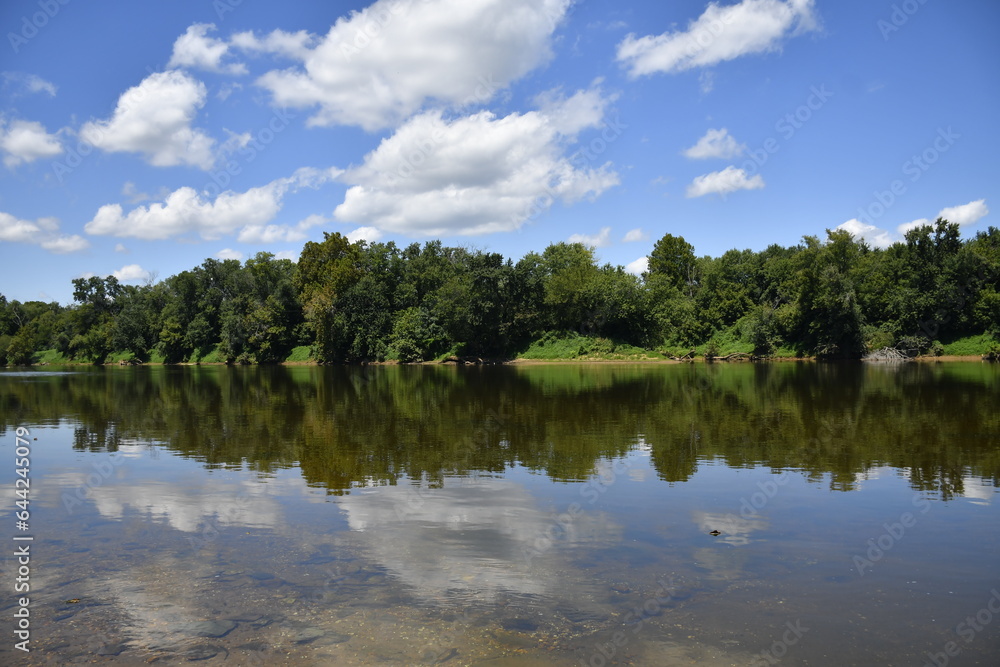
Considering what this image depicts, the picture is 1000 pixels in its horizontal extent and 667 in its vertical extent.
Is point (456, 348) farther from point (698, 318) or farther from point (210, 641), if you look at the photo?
point (210, 641)

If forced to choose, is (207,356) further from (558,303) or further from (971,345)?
(971,345)

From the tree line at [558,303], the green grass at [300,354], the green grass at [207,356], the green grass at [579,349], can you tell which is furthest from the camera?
the green grass at [207,356]

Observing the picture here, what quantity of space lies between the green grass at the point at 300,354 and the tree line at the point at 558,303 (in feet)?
2.95

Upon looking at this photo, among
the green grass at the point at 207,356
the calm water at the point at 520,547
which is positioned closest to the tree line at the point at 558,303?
the green grass at the point at 207,356

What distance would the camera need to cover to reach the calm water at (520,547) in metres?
6.09

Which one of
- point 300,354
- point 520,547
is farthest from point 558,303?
point 520,547

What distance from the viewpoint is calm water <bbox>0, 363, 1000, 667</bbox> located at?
609 centimetres

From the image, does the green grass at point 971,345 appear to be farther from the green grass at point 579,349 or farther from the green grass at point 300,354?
the green grass at point 300,354

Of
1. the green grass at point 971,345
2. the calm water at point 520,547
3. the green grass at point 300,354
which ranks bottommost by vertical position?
the calm water at point 520,547

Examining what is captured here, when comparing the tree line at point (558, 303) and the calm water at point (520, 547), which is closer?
the calm water at point (520, 547)

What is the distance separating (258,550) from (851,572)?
7.84 metres

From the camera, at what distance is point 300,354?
3531 inches

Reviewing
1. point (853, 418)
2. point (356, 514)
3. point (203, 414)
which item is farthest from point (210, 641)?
point (203, 414)

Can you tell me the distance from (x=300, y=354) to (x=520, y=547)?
8610 centimetres
